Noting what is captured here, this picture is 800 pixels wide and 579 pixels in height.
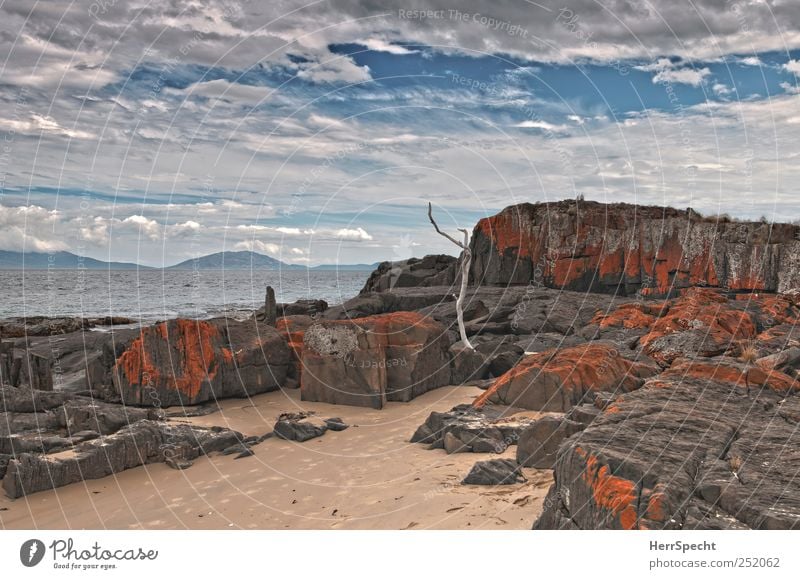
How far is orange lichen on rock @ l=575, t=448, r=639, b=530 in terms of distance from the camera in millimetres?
4473

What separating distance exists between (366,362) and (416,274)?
25698mm

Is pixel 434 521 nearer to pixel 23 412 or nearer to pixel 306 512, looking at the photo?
pixel 306 512

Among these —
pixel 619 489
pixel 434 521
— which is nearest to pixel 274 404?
pixel 434 521

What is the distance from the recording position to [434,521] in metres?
6.59

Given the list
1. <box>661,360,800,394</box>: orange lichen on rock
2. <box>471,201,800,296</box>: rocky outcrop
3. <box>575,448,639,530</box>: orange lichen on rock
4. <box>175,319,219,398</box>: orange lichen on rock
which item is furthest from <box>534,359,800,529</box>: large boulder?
<box>471,201,800,296</box>: rocky outcrop

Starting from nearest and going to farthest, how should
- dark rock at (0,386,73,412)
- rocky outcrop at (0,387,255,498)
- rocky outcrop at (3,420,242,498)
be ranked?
rocky outcrop at (3,420,242,498) → rocky outcrop at (0,387,255,498) → dark rock at (0,386,73,412)

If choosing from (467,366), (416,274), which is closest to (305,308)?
(416,274)

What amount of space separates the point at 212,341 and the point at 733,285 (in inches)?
1041

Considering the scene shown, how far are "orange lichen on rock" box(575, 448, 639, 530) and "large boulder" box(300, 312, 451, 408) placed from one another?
30.2ft

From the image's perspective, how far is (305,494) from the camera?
823 centimetres

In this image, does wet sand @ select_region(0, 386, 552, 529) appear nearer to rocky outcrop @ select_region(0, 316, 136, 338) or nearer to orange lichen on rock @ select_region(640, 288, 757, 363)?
orange lichen on rock @ select_region(640, 288, 757, 363)

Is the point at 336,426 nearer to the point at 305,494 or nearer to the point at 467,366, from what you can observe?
the point at 305,494

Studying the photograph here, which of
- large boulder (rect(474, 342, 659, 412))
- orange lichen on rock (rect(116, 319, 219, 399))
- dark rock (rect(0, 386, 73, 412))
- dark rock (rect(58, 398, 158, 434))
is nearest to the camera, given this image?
large boulder (rect(474, 342, 659, 412))

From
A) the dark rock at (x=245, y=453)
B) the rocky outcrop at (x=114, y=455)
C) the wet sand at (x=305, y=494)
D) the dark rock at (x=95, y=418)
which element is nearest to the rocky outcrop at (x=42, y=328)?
the dark rock at (x=95, y=418)
